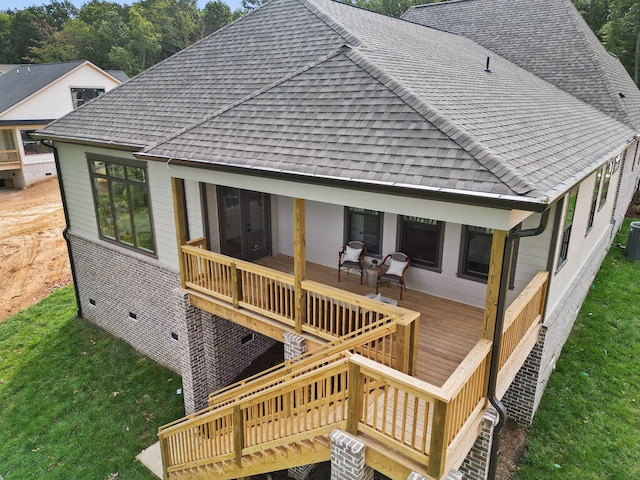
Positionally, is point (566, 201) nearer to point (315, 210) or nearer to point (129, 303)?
point (315, 210)

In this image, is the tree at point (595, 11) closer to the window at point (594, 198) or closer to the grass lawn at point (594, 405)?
the window at point (594, 198)

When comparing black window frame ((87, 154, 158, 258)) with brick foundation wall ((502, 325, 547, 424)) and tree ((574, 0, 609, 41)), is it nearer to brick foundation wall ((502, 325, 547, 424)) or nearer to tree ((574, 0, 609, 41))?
brick foundation wall ((502, 325, 547, 424))

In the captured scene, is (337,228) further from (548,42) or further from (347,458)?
(548,42)

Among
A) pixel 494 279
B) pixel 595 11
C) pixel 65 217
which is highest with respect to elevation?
pixel 595 11

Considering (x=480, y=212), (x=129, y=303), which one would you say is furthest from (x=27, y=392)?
(x=480, y=212)

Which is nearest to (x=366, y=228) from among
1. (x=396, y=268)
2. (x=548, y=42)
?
(x=396, y=268)

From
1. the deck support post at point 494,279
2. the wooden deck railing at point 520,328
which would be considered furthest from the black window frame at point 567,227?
the deck support post at point 494,279

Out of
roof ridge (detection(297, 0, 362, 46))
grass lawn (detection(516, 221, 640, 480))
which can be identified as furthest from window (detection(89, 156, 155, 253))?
grass lawn (detection(516, 221, 640, 480))
